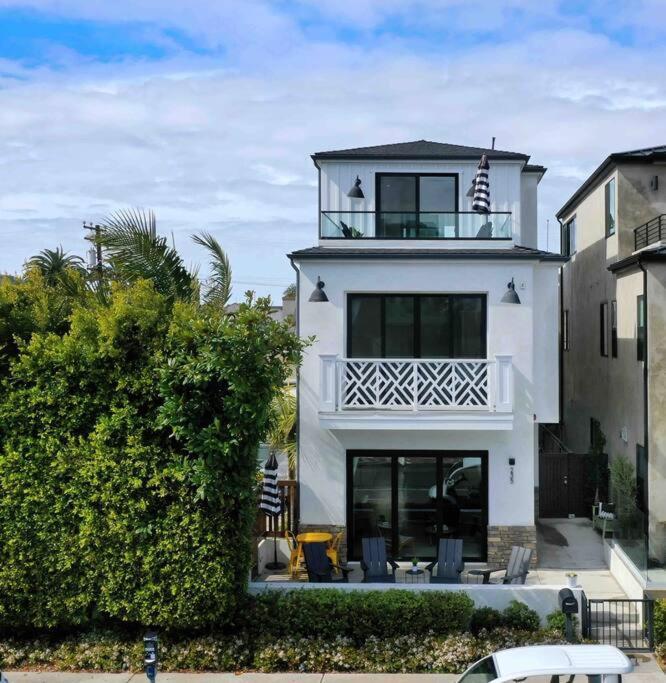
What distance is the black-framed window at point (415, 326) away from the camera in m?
16.4

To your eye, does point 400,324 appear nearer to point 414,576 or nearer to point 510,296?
point 510,296

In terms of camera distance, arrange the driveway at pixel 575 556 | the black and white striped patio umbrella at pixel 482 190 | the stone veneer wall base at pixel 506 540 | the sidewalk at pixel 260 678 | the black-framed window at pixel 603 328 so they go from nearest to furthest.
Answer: the sidewalk at pixel 260 678
the driveway at pixel 575 556
the stone veneer wall base at pixel 506 540
the black and white striped patio umbrella at pixel 482 190
the black-framed window at pixel 603 328

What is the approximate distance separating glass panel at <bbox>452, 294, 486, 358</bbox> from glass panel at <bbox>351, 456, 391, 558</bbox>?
8.96 feet

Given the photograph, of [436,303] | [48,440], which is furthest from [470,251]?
[48,440]

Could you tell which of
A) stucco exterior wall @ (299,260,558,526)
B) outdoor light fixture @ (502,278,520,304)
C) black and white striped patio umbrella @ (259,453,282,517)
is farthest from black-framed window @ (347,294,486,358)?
black and white striped patio umbrella @ (259,453,282,517)

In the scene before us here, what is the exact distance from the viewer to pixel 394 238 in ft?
54.5

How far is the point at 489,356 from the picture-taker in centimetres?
1606

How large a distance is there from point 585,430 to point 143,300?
15.4m

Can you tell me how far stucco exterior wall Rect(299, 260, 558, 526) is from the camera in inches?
631

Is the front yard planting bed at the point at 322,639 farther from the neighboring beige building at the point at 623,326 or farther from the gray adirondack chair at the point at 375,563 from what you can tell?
the neighboring beige building at the point at 623,326

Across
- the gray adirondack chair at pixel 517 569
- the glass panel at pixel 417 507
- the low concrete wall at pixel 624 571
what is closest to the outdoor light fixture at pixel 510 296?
the glass panel at pixel 417 507

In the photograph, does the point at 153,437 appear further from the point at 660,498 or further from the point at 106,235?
the point at 660,498

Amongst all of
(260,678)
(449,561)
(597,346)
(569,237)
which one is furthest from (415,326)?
(569,237)

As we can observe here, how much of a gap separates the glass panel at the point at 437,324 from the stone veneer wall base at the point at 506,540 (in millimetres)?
3600
